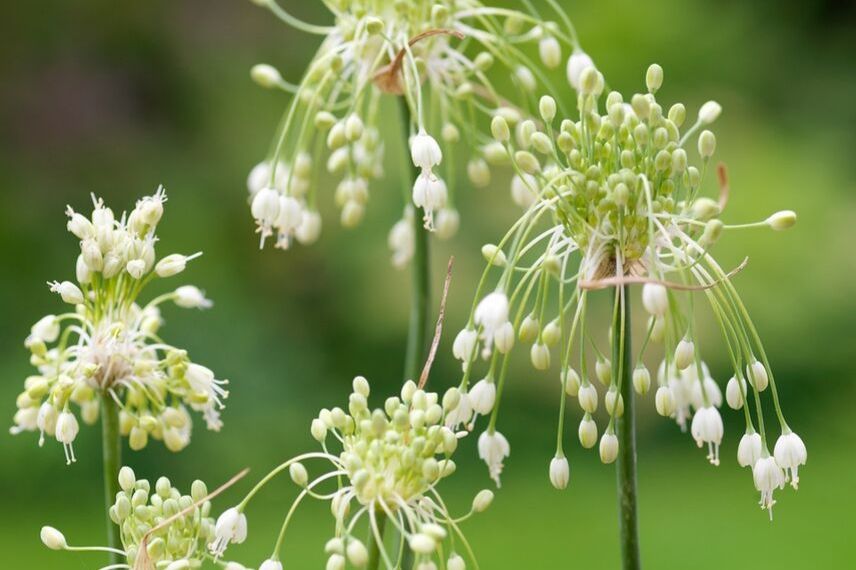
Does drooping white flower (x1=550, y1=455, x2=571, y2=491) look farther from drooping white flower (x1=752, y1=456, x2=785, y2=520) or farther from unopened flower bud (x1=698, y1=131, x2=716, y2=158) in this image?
unopened flower bud (x1=698, y1=131, x2=716, y2=158)

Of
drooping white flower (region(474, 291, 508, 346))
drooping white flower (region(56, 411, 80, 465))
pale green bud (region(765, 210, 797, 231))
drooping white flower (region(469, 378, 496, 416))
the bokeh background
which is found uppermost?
the bokeh background

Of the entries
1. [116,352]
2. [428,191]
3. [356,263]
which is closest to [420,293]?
[428,191]

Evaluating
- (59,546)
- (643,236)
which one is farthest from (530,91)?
(59,546)

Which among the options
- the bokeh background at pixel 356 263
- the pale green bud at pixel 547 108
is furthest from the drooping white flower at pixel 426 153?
the bokeh background at pixel 356 263

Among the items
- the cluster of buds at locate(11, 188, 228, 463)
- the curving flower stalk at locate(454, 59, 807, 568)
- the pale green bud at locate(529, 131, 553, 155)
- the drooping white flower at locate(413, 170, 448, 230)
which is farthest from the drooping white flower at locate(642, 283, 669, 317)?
the cluster of buds at locate(11, 188, 228, 463)

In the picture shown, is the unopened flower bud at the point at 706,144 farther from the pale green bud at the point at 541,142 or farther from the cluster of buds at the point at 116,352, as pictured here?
the cluster of buds at the point at 116,352

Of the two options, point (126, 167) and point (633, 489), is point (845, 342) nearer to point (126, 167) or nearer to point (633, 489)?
point (126, 167)

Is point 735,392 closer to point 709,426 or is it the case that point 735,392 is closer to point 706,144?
point 709,426
